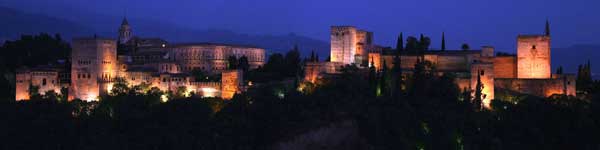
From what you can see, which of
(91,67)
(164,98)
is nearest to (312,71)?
(164,98)

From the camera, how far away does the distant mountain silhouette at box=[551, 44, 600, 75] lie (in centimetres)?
11825

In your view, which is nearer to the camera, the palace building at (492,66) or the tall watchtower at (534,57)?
the palace building at (492,66)

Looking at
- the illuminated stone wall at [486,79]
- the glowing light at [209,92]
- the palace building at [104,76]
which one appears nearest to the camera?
the illuminated stone wall at [486,79]

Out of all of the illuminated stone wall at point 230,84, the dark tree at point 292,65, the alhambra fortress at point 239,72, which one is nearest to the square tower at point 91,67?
the alhambra fortress at point 239,72

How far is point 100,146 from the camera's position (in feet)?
135

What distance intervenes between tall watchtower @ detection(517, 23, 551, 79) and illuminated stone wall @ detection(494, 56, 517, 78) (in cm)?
62

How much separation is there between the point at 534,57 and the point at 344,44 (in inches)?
646

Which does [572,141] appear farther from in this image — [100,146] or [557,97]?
[100,146]

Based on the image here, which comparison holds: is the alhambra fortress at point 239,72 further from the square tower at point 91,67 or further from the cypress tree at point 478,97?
the cypress tree at point 478,97

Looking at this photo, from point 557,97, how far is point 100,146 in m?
28.0

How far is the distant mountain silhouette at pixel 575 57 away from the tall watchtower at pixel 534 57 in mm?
67076

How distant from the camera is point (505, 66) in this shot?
1949 inches

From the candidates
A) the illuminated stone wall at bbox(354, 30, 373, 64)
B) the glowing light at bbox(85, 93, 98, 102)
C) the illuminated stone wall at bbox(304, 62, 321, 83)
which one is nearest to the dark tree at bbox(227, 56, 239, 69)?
the illuminated stone wall at bbox(304, 62, 321, 83)

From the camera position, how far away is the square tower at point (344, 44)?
2297 inches
